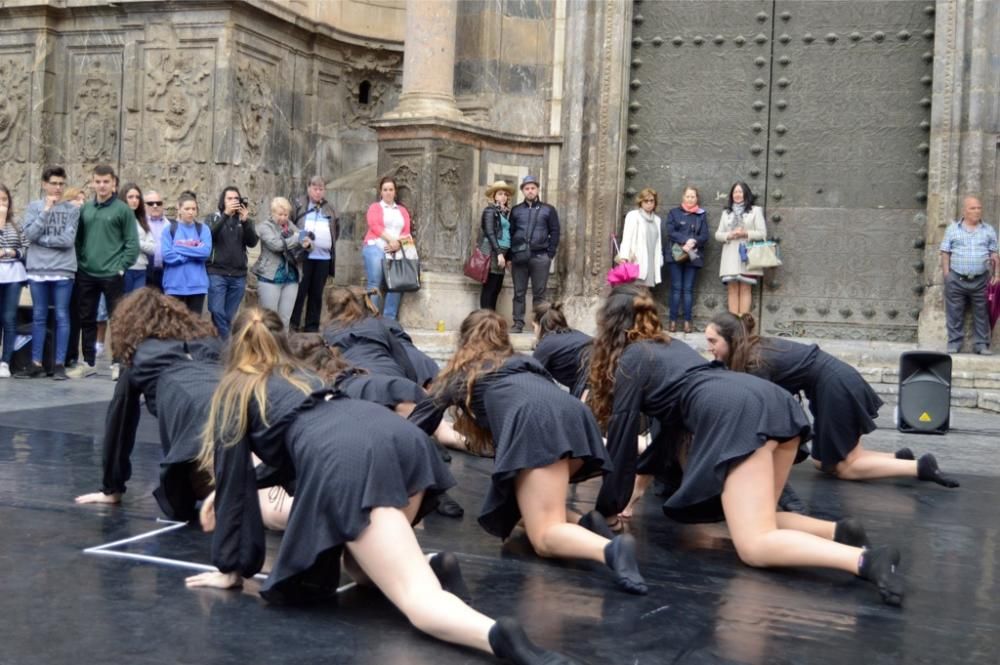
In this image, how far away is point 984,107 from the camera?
13.0m

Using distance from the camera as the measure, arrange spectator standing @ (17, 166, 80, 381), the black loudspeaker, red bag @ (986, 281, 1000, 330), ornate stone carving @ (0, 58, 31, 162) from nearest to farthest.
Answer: the black loudspeaker → spectator standing @ (17, 166, 80, 381) → red bag @ (986, 281, 1000, 330) → ornate stone carving @ (0, 58, 31, 162)

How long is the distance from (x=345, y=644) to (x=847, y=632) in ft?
5.66

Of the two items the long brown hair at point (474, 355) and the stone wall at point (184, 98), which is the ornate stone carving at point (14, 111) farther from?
the long brown hair at point (474, 355)

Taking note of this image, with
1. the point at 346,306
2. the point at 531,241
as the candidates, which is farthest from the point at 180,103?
the point at 346,306

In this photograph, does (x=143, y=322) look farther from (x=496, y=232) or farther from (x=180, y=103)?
(x=180, y=103)

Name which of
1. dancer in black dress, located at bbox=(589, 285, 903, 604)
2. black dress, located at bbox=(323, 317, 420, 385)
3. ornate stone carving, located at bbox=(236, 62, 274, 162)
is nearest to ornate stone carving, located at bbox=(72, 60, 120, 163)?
ornate stone carving, located at bbox=(236, 62, 274, 162)

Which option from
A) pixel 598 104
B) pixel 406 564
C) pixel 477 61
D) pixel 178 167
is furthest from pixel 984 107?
pixel 406 564

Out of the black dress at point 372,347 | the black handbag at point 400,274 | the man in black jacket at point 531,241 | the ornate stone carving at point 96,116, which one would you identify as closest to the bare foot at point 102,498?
the black dress at point 372,347

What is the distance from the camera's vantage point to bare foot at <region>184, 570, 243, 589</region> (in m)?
4.78

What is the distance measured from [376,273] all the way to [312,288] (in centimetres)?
63

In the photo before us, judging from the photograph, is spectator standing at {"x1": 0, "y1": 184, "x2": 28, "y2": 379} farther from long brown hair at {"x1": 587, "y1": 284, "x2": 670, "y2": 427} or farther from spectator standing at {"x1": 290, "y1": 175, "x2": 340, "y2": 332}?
long brown hair at {"x1": 587, "y1": 284, "x2": 670, "y2": 427}

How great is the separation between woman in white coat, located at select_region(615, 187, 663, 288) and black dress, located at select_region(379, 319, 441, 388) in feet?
16.7

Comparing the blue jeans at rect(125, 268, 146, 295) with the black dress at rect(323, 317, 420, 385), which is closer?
the black dress at rect(323, 317, 420, 385)

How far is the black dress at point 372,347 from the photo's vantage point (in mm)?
7680
